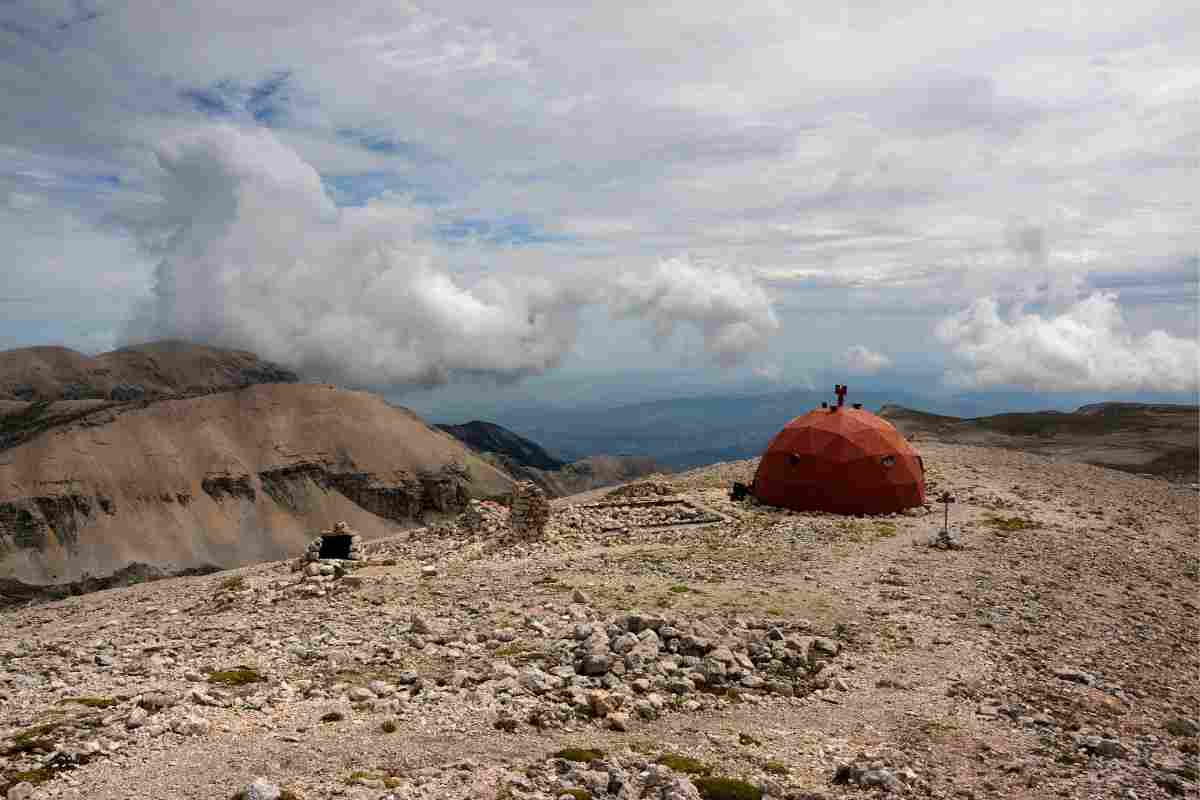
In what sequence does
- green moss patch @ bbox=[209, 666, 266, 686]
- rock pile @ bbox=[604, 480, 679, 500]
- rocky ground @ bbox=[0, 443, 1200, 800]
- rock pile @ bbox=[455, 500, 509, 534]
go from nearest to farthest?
rocky ground @ bbox=[0, 443, 1200, 800] < green moss patch @ bbox=[209, 666, 266, 686] < rock pile @ bbox=[455, 500, 509, 534] < rock pile @ bbox=[604, 480, 679, 500]

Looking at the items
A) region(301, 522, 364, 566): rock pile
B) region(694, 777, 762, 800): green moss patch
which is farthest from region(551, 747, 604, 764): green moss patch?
region(301, 522, 364, 566): rock pile

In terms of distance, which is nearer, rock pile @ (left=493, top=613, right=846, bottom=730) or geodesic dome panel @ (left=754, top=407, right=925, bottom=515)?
rock pile @ (left=493, top=613, right=846, bottom=730)

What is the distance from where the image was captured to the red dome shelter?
35688 mm

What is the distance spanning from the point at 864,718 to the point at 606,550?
49.0 feet

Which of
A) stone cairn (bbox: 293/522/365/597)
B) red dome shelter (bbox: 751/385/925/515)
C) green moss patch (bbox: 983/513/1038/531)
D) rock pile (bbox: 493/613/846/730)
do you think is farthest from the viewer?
red dome shelter (bbox: 751/385/925/515)

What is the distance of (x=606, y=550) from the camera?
27203 mm

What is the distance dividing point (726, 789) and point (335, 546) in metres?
21.7

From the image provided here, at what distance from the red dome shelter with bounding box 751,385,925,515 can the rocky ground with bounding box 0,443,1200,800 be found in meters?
9.94

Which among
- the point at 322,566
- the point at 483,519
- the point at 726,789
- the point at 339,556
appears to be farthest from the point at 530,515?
the point at 726,789

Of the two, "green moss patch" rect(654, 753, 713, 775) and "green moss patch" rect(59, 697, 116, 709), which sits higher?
"green moss patch" rect(59, 697, 116, 709)

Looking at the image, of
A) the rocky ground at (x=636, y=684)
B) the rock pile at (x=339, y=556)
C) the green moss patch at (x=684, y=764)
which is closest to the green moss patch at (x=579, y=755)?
the rocky ground at (x=636, y=684)

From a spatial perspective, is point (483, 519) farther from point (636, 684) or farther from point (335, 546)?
point (636, 684)

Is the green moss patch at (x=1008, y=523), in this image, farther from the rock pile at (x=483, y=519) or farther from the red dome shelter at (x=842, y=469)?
the rock pile at (x=483, y=519)

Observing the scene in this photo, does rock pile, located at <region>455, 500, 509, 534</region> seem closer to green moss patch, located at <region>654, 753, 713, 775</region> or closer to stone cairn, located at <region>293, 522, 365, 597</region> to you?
stone cairn, located at <region>293, 522, 365, 597</region>
